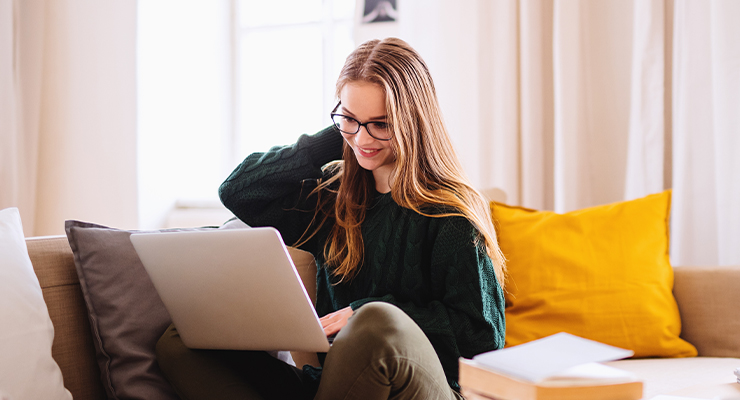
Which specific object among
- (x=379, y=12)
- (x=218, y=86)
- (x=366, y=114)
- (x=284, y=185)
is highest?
(x=379, y=12)

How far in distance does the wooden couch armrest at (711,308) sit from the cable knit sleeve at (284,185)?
3.09ft

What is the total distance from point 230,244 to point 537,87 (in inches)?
55.6

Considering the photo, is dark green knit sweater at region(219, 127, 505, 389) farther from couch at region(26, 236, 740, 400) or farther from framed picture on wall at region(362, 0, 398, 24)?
framed picture on wall at region(362, 0, 398, 24)

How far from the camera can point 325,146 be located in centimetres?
131

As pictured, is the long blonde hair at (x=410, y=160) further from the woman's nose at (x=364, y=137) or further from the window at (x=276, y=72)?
the window at (x=276, y=72)

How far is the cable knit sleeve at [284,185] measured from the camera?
130 centimetres

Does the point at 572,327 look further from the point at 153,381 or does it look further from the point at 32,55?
the point at 32,55

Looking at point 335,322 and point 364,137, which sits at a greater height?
point 364,137

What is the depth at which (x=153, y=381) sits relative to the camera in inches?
40.0

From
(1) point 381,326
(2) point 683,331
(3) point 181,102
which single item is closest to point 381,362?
(1) point 381,326

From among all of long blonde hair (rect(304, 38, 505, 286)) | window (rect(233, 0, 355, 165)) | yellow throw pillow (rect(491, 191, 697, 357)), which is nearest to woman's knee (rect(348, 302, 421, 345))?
long blonde hair (rect(304, 38, 505, 286))

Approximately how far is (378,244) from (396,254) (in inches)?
2.1

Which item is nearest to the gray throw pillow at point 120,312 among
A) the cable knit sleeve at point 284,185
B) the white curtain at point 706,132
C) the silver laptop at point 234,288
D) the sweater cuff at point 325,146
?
the silver laptop at point 234,288

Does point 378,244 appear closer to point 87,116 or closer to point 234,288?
point 234,288
